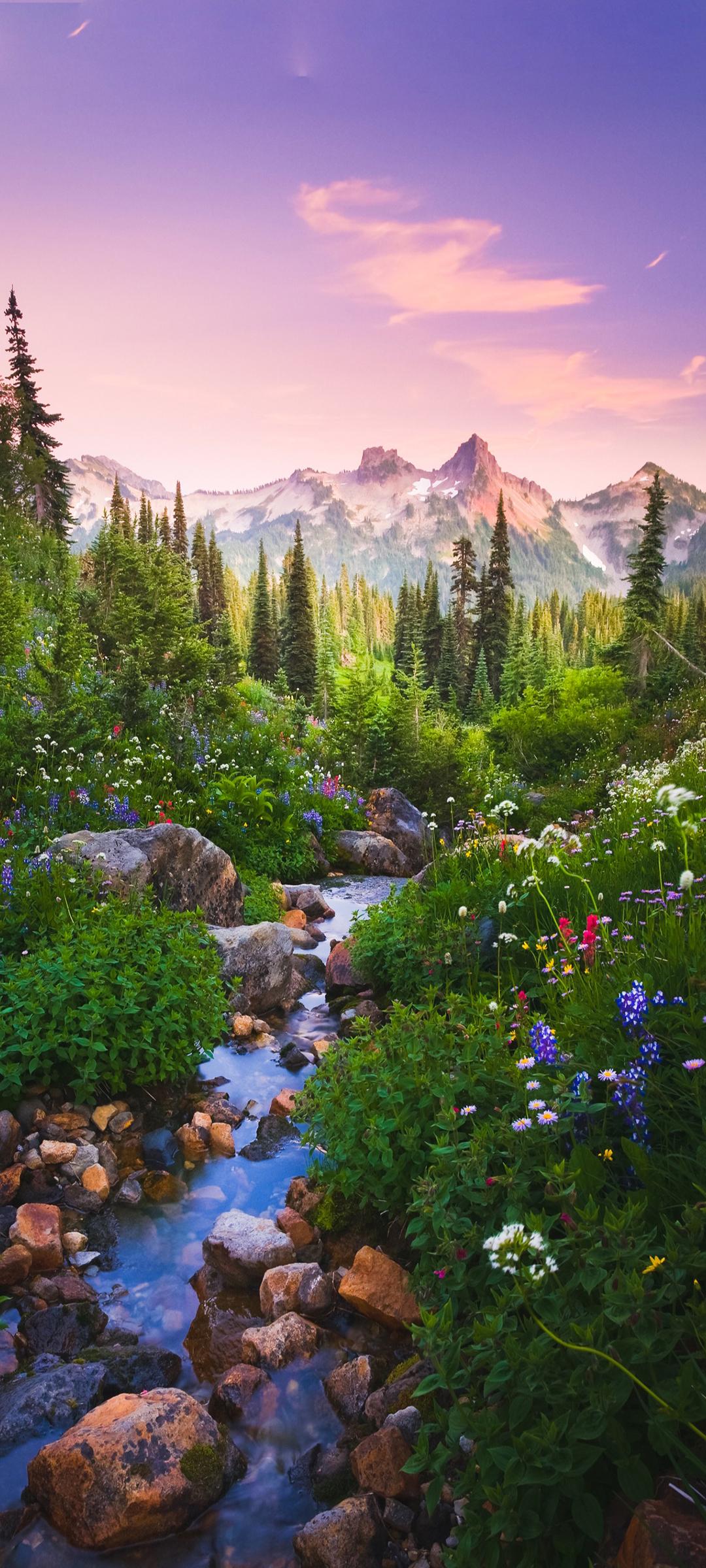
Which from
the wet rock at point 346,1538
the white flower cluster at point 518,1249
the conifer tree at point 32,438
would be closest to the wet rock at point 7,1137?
the wet rock at point 346,1538

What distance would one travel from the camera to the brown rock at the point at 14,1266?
13.0 feet

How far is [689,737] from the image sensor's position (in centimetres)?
1703

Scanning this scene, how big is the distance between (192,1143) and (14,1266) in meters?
1.57

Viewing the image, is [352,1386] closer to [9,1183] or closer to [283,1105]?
[9,1183]

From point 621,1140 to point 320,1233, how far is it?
253 cm

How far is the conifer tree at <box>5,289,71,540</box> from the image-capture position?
39.7 m

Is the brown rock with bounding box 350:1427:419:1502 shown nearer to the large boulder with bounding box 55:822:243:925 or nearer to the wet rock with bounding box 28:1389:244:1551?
the wet rock with bounding box 28:1389:244:1551

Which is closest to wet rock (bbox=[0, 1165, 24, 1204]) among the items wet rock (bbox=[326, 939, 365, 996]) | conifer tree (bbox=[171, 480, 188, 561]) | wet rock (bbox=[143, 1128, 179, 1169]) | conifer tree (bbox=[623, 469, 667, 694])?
wet rock (bbox=[143, 1128, 179, 1169])

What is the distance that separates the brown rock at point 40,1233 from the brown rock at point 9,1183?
204 mm

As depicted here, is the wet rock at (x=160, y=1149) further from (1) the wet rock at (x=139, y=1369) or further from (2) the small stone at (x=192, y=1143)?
(1) the wet rock at (x=139, y=1369)

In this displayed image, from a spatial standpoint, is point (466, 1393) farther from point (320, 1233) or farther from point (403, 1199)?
point (320, 1233)

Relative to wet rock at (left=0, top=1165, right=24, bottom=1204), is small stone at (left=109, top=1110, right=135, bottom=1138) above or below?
below

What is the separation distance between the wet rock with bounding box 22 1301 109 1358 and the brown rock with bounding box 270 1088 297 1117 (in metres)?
2.08

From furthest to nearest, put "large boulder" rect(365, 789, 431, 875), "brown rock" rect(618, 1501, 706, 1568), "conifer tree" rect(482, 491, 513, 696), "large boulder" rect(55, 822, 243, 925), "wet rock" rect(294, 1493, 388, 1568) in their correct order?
"conifer tree" rect(482, 491, 513, 696) < "large boulder" rect(365, 789, 431, 875) < "large boulder" rect(55, 822, 243, 925) < "wet rock" rect(294, 1493, 388, 1568) < "brown rock" rect(618, 1501, 706, 1568)
